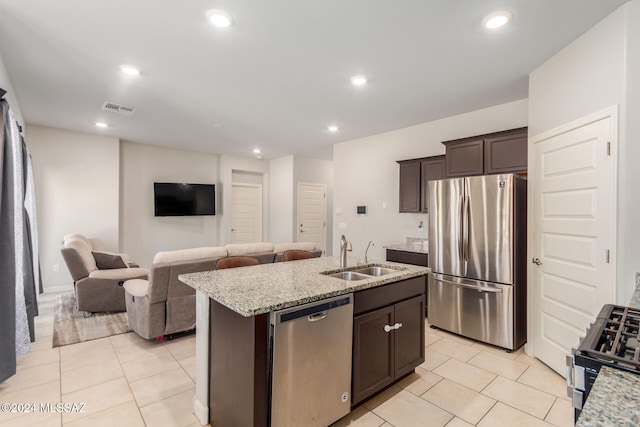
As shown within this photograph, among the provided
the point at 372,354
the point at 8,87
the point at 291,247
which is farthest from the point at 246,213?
the point at 372,354

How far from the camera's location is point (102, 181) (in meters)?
5.64

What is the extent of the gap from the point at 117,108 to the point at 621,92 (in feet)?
17.4

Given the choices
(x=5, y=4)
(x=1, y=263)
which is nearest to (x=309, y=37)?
(x=5, y=4)

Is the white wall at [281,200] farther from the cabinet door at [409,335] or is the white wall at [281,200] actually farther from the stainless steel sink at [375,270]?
the cabinet door at [409,335]

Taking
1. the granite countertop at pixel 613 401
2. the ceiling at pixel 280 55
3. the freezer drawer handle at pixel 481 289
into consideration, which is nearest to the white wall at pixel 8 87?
the ceiling at pixel 280 55

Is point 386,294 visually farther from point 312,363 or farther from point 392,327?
point 312,363

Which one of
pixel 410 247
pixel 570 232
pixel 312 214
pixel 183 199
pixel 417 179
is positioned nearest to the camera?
pixel 570 232

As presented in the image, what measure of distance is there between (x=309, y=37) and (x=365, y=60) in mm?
619

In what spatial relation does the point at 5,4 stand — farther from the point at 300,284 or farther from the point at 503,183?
the point at 503,183

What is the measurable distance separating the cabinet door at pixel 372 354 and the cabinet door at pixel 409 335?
9 centimetres

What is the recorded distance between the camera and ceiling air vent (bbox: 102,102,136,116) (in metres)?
4.02

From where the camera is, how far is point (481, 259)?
129 inches

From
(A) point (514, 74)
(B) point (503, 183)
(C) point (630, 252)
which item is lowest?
(C) point (630, 252)

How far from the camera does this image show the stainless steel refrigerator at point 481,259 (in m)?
3.10
